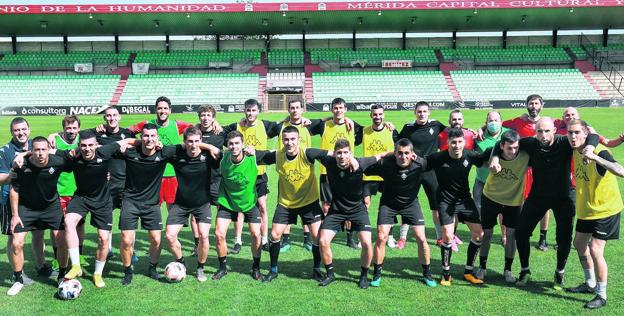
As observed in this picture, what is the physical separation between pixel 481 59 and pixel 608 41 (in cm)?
1421

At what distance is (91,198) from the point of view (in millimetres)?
6766

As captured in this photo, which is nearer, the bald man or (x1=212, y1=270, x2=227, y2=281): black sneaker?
the bald man

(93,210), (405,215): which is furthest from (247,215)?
(405,215)

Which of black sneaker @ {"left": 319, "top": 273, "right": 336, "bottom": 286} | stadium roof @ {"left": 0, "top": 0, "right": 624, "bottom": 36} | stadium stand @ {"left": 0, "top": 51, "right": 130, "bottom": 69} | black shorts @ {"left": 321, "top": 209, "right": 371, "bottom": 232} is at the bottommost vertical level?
black sneaker @ {"left": 319, "top": 273, "right": 336, "bottom": 286}

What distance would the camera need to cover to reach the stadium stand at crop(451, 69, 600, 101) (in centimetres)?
4088

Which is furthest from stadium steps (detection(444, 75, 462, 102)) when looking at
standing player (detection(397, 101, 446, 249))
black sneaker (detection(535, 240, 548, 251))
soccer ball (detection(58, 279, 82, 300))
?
soccer ball (detection(58, 279, 82, 300))

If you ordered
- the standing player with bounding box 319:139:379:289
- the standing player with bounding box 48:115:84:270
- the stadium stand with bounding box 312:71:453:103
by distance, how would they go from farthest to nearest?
the stadium stand with bounding box 312:71:453:103
the standing player with bounding box 48:115:84:270
the standing player with bounding box 319:139:379:289

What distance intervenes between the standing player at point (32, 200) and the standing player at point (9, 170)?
176 millimetres

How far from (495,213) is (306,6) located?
119ft

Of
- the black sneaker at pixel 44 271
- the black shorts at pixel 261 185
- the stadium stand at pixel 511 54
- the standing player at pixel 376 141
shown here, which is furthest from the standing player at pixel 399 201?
the stadium stand at pixel 511 54

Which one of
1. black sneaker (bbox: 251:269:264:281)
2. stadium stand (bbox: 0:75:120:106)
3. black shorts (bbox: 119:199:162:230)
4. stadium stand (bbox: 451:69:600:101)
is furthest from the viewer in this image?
stadium stand (bbox: 451:69:600:101)

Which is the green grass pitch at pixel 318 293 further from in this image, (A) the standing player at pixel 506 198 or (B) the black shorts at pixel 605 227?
(B) the black shorts at pixel 605 227

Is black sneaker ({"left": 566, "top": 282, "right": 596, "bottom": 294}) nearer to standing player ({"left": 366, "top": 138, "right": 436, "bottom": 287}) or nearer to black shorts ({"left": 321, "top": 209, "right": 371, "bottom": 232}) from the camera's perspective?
standing player ({"left": 366, "top": 138, "right": 436, "bottom": 287})

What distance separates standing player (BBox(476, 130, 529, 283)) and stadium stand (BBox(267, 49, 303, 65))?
4310 centimetres
